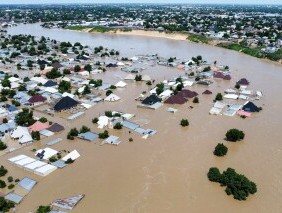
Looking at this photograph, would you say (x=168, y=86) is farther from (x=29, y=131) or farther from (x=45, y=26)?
(x=45, y=26)

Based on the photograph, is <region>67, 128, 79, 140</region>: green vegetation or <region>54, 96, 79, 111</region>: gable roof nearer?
<region>67, 128, 79, 140</region>: green vegetation

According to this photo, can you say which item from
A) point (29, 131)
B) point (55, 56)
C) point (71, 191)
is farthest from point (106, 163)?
point (55, 56)

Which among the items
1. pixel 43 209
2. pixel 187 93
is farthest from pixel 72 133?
pixel 187 93

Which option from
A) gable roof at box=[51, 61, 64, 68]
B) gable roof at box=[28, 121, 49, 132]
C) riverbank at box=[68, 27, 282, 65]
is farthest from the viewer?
riverbank at box=[68, 27, 282, 65]

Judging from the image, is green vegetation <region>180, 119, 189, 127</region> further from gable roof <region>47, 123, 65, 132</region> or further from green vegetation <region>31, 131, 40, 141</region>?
green vegetation <region>31, 131, 40, 141</region>

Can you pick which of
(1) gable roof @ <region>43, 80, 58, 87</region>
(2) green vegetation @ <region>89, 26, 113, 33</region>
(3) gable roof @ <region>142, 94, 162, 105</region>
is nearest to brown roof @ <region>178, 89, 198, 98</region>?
(3) gable roof @ <region>142, 94, 162, 105</region>

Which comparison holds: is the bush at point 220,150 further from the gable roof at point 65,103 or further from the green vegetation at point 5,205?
the gable roof at point 65,103
